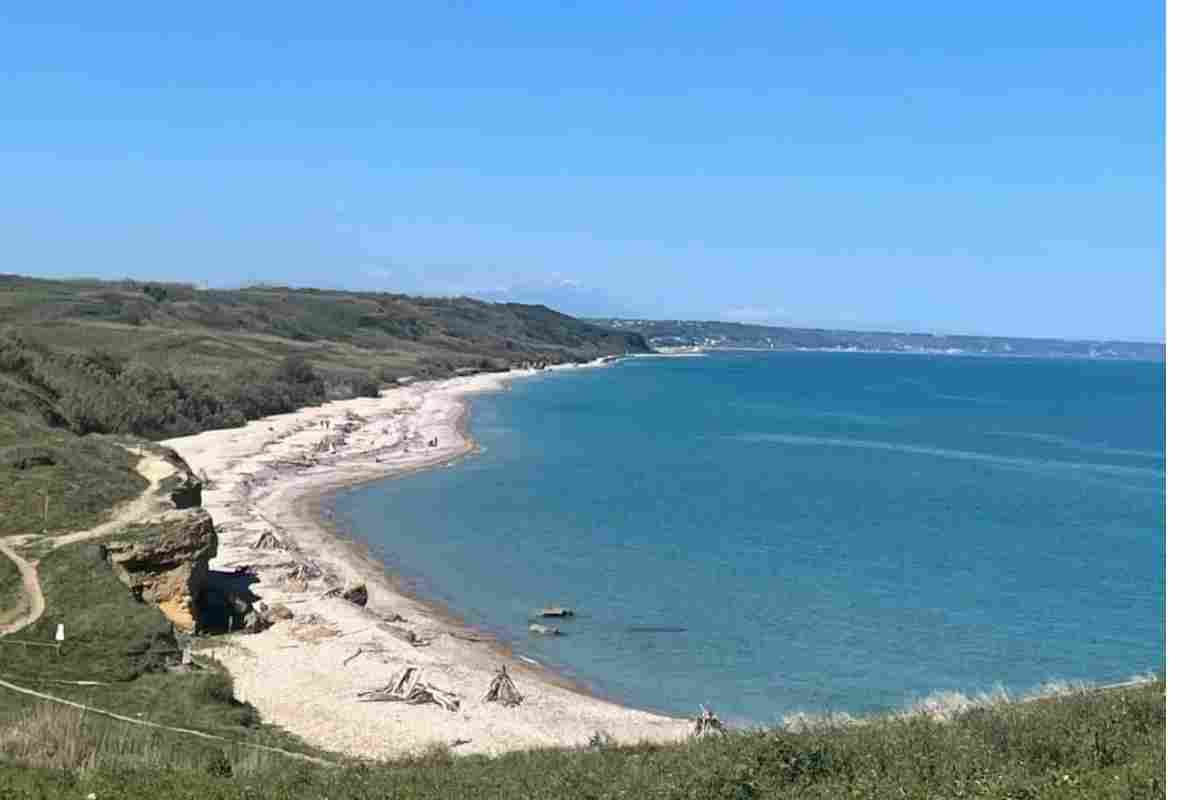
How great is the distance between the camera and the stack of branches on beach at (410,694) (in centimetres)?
2506

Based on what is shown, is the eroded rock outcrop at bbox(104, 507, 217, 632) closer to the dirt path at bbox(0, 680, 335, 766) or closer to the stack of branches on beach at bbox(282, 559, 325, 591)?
the stack of branches on beach at bbox(282, 559, 325, 591)

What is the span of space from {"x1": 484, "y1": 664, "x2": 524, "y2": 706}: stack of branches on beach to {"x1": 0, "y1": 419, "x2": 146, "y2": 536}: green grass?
36.3 ft

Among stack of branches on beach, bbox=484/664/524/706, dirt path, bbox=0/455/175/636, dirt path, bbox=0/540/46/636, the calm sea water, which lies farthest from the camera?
the calm sea water

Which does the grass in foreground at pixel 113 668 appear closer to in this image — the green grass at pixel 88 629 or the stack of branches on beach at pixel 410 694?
the green grass at pixel 88 629

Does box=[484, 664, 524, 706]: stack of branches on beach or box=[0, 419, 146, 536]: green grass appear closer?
box=[484, 664, 524, 706]: stack of branches on beach

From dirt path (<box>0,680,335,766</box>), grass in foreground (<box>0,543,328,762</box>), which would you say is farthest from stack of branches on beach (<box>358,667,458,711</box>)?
dirt path (<box>0,680,335,766</box>)

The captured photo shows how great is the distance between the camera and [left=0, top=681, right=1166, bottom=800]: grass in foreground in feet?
30.6

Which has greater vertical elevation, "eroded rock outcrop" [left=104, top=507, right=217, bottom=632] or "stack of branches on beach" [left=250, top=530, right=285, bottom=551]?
"eroded rock outcrop" [left=104, top=507, right=217, bottom=632]

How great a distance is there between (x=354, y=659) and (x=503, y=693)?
14.7 feet

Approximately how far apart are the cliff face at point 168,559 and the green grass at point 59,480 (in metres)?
1.80

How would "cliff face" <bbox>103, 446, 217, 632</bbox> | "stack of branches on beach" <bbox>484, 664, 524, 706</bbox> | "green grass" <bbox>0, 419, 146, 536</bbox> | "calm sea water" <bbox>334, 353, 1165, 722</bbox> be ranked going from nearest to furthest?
"stack of branches on beach" <bbox>484, 664, 524, 706</bbox> < "cliff face" <bbox>103, 446, 217, 632</bbox> < "green grass" <bbox>0, 419, 146, 536</bbox> < "calm sea water" <bbox>334, 353, 1165, 722</bbox>

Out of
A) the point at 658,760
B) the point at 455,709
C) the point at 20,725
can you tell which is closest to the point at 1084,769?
the point at 658,760
